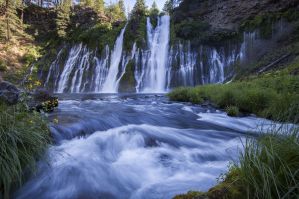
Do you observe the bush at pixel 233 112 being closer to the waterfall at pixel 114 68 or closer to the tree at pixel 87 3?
the waterfall at pixel 114 68

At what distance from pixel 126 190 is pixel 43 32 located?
44588 mm

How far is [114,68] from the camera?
29.7 m

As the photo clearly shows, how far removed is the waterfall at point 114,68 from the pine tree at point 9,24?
16870mm

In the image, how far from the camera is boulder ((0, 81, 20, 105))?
21.6 ft

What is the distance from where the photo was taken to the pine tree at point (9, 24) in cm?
3681

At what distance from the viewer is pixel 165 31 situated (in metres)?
31.8

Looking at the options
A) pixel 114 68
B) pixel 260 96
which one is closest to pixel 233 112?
pixel 260 96

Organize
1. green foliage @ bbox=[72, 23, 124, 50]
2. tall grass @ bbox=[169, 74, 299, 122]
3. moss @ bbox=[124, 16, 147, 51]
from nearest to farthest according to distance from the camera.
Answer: tall grass @ bbox=[169, 74, 299, 122]
moss @ bbox=[124, 16, 147, 51]
green foliage @ bbox=[72, 23, 124, 50]

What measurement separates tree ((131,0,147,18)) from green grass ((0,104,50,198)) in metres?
34.1

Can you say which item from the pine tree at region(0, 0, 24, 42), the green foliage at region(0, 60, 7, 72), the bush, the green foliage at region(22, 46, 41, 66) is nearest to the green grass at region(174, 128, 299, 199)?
the bush

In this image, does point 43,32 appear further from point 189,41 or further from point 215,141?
point 215,141

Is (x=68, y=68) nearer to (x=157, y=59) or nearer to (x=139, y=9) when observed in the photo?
(x=157, y=59)

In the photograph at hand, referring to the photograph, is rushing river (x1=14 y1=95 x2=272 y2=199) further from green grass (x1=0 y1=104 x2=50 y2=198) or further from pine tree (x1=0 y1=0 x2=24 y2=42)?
pine tree (x1=0 y1=0 x2=24 y2=42)

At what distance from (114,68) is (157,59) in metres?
5.10
